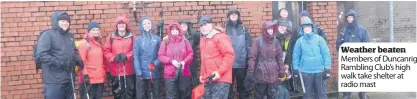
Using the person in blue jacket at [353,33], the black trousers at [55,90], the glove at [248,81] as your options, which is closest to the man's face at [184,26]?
the glove at [248,81]

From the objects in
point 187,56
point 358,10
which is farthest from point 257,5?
point 358,10

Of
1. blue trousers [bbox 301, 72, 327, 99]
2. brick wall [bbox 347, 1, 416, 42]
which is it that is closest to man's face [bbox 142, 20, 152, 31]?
blue trousers [bbox 301, 72, 327, 99]

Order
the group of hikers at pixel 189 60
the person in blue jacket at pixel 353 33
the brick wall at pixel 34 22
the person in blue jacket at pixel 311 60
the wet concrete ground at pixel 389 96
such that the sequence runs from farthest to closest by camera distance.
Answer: the wet concrete ground at pixel 389 96, the person in blue jacket at pixel 353 33, the brick wall at pixel 34 22, the person in blue jacket at pixel 311 60, the group of hikers at pixel 189 60

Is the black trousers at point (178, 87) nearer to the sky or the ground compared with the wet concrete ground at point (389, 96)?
nearer to the sky

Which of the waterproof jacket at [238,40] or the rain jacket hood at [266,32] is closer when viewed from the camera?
the rain jacket hood at [266,32]

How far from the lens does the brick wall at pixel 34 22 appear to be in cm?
590

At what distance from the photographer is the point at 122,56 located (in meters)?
5.66

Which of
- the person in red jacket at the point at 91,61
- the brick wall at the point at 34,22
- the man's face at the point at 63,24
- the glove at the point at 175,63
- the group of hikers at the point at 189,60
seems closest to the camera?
the man's face at the point at 63,24

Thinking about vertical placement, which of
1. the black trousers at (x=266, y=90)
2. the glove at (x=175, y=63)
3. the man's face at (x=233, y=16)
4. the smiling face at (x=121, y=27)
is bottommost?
the black trousers at (x=266, y=90)

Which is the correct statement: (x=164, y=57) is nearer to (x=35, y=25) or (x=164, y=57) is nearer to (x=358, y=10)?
(x=35, y=25)

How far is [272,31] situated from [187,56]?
3.67 ft

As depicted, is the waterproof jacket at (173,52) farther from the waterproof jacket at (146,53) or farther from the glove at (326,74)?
the glove at (326,74)

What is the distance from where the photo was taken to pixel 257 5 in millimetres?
6629

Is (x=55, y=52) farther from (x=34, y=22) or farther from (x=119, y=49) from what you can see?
(x=34, y=22)
